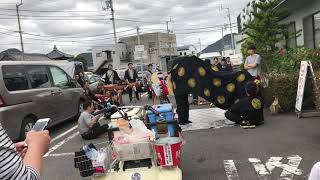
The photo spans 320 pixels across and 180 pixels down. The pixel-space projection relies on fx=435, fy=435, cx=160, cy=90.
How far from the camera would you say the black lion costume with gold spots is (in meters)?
9.96

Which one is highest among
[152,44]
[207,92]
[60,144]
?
[152,44]

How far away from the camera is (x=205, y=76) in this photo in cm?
1009

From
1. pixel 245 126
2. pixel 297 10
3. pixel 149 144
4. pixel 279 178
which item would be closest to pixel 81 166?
pixel 149 144

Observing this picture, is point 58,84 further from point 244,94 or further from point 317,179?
point 317,179

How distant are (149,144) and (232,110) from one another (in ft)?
15.8

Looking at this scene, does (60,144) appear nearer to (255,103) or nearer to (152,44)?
(255,103)

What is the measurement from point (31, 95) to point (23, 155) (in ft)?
Answer: 27.2

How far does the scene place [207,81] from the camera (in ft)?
33.2

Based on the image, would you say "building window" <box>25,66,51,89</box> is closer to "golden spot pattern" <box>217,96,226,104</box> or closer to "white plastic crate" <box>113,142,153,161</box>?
"golden spot pattern" <box>217,96,226,104</box>

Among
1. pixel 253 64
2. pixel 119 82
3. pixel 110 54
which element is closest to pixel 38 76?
pixel 253 64

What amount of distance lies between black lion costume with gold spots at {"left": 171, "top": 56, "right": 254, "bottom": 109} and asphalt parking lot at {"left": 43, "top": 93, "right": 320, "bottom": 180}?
0.66 metres

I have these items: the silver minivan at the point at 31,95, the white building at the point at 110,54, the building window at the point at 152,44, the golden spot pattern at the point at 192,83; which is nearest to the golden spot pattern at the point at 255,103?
the golden spot pattern at the point at 192,83

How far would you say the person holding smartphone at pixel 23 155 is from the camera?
1.86 m

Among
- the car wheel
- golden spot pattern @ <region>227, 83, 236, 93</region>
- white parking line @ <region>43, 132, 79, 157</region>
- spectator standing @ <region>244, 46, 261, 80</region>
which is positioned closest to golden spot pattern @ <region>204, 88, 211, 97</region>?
golden spot pattern @ <region>227, 83, 236, 93</region>
